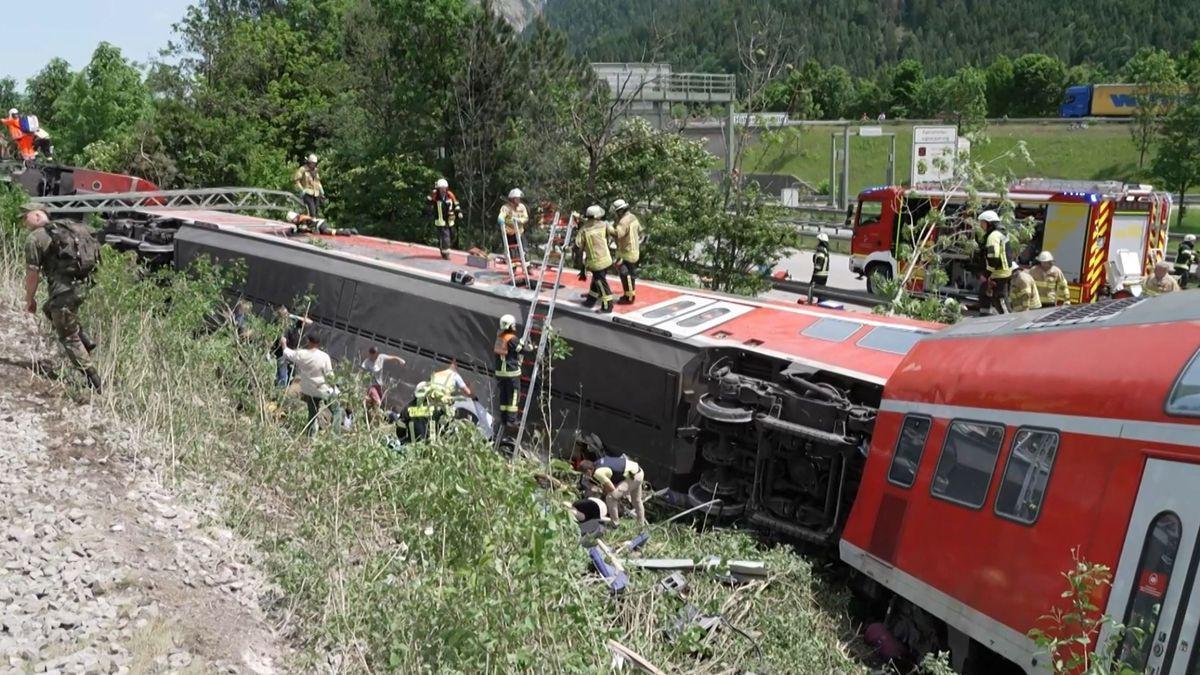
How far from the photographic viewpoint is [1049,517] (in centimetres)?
542

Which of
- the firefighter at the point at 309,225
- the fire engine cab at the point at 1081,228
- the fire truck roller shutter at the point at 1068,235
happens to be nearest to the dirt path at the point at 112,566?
the firefighter at the point at 309,225

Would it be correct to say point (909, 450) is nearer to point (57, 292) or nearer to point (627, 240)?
point (627, 240)

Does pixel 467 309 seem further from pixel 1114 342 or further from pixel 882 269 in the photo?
pixel 882 269

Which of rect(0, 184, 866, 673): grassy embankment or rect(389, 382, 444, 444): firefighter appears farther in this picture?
rect(389, 382, 444, 444): firefighter

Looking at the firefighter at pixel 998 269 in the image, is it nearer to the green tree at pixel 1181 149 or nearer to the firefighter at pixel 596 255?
the firefighter at pixel 596 255

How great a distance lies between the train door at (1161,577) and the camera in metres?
4.52

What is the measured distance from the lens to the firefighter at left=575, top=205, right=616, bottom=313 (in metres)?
11.2

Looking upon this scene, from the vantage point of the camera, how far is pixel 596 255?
11195mm

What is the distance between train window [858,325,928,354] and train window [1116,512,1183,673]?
13.0 ft

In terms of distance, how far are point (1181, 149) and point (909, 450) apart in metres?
36.2

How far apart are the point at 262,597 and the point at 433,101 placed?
21.1 metres

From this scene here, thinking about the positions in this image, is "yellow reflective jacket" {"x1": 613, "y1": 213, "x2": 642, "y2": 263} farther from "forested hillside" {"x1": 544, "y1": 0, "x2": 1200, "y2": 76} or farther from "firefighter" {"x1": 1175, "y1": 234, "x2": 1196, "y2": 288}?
"forested hillside" {"x1": 544, "y1": 0, "x2": 1200, "y2": 76}

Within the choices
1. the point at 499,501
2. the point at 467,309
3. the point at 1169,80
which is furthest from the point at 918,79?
the point at 499,501

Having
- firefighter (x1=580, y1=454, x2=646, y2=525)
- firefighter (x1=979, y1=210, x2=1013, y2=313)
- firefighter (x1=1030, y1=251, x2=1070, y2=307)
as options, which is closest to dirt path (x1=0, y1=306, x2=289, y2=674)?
firefighter (x1=580, y1=454, x2=646, y2=525)
